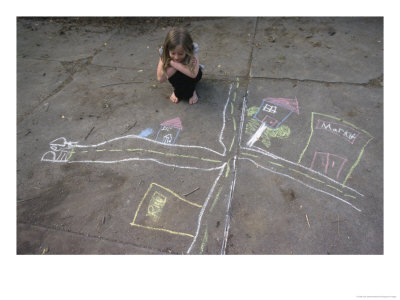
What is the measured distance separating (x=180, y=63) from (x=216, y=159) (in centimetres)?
108

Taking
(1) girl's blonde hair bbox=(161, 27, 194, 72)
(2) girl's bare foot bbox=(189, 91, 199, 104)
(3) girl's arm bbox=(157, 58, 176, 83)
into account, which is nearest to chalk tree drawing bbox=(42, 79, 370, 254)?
(2) girl's bare foot bbox=(189, 91, 199, 104)

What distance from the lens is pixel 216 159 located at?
2.42 m

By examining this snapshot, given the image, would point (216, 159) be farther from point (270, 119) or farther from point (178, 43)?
point (178, 43)

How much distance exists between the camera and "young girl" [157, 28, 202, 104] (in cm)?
232

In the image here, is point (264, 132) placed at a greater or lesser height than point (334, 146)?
greater

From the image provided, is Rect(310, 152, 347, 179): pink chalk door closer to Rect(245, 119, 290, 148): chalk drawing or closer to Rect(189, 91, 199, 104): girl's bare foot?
Rect(245, 119, 290, 148): chalk drawing

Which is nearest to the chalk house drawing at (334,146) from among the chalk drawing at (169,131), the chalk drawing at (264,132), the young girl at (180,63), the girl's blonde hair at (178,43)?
the chalk drawing at (264,132)

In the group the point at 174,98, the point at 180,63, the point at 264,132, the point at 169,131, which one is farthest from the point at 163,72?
the point at 264,132

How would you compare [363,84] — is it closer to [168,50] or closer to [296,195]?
[296,195]

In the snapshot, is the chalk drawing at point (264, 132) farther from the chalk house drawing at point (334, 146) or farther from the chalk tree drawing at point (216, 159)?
the chalk house drawing at point (334, 146)

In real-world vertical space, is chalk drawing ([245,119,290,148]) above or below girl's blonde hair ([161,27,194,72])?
below

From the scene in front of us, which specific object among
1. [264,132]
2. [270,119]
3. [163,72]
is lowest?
[264,132]

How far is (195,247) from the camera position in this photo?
1.93 m

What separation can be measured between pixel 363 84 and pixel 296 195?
191cm
